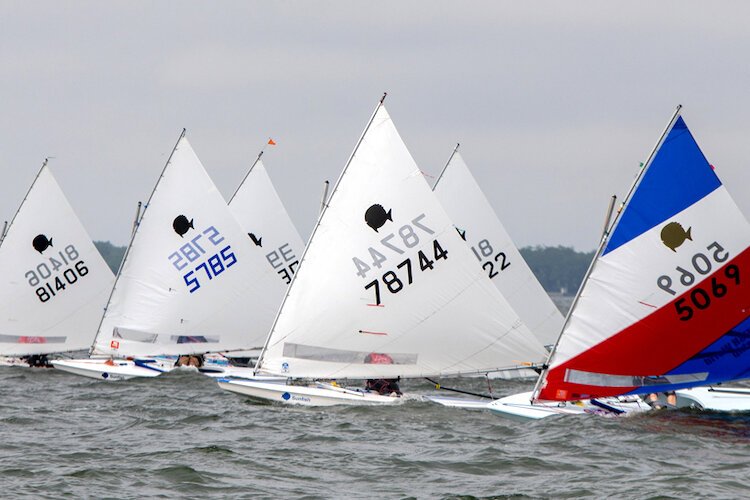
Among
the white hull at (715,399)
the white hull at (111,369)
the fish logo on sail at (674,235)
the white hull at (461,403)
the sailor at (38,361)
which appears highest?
the sailor at (38,361)

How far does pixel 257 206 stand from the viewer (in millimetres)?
47500

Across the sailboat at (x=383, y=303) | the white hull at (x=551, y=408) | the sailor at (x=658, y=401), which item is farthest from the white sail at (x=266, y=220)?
the white hull at (x=551, y=408)

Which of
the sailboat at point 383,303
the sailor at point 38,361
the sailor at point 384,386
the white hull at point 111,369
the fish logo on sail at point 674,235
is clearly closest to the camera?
the fish logo on sail at point 674,235

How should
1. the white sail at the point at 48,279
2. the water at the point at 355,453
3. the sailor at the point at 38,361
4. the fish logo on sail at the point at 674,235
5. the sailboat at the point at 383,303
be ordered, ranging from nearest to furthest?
the water at the point at 355,453
the fish logo on sail at the point at 674,235
the sailboat at the point at 383,303
the sailor at the point at 38,361
the white sail at the point at 48,279

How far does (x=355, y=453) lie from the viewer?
76.2 ft

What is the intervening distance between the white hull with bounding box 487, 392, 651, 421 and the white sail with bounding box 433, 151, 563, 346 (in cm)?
1389

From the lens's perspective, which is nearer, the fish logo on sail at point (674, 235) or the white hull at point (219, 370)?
the fish logo on sail at point (674, 235)

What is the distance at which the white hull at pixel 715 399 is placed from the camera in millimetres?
29236

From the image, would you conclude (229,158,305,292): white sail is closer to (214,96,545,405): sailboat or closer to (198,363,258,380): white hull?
(198,363,258,380): white hull

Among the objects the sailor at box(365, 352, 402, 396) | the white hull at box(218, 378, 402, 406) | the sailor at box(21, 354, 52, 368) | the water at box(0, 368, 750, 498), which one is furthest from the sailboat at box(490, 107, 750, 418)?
the sailor at box(21, 354, 52, 368)

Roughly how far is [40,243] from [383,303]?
18.6m

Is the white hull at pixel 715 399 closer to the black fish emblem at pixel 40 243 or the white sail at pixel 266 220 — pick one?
the white sail at pixel 266 220

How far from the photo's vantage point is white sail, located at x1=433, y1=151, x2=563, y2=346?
1683 inches

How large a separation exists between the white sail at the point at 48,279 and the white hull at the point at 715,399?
2125cm
